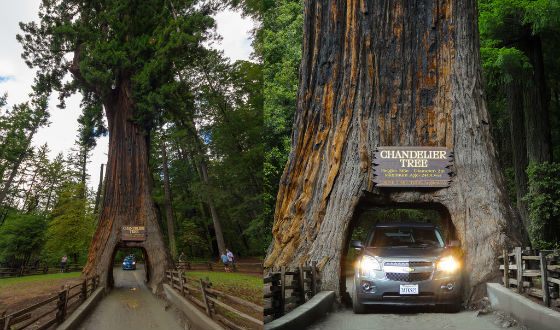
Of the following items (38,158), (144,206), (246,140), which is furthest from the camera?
(144,206)

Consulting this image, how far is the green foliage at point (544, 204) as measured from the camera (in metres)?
12.0

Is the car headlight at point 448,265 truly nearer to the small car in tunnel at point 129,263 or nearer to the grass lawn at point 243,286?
the grass lawn at point 243,286

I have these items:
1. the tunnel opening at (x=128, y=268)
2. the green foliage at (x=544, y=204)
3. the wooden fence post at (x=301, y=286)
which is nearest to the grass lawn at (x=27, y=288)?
the tunnel opening at (x=128, y=268)

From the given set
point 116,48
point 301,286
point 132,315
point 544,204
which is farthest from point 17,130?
point 544,204

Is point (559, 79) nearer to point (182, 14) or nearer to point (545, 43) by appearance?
point (545, 43)

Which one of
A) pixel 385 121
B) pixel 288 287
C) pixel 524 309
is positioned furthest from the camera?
pixel 385 121

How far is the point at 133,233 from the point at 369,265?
3.59 meters

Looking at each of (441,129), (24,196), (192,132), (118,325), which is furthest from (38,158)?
(441,129)

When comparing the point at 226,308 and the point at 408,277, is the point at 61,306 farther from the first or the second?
the point at 408,277

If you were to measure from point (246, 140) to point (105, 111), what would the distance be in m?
1.98

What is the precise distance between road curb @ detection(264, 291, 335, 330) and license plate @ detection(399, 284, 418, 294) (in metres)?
0.69

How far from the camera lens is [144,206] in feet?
25.6

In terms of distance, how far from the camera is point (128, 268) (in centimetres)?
728

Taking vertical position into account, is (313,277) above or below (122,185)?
below
